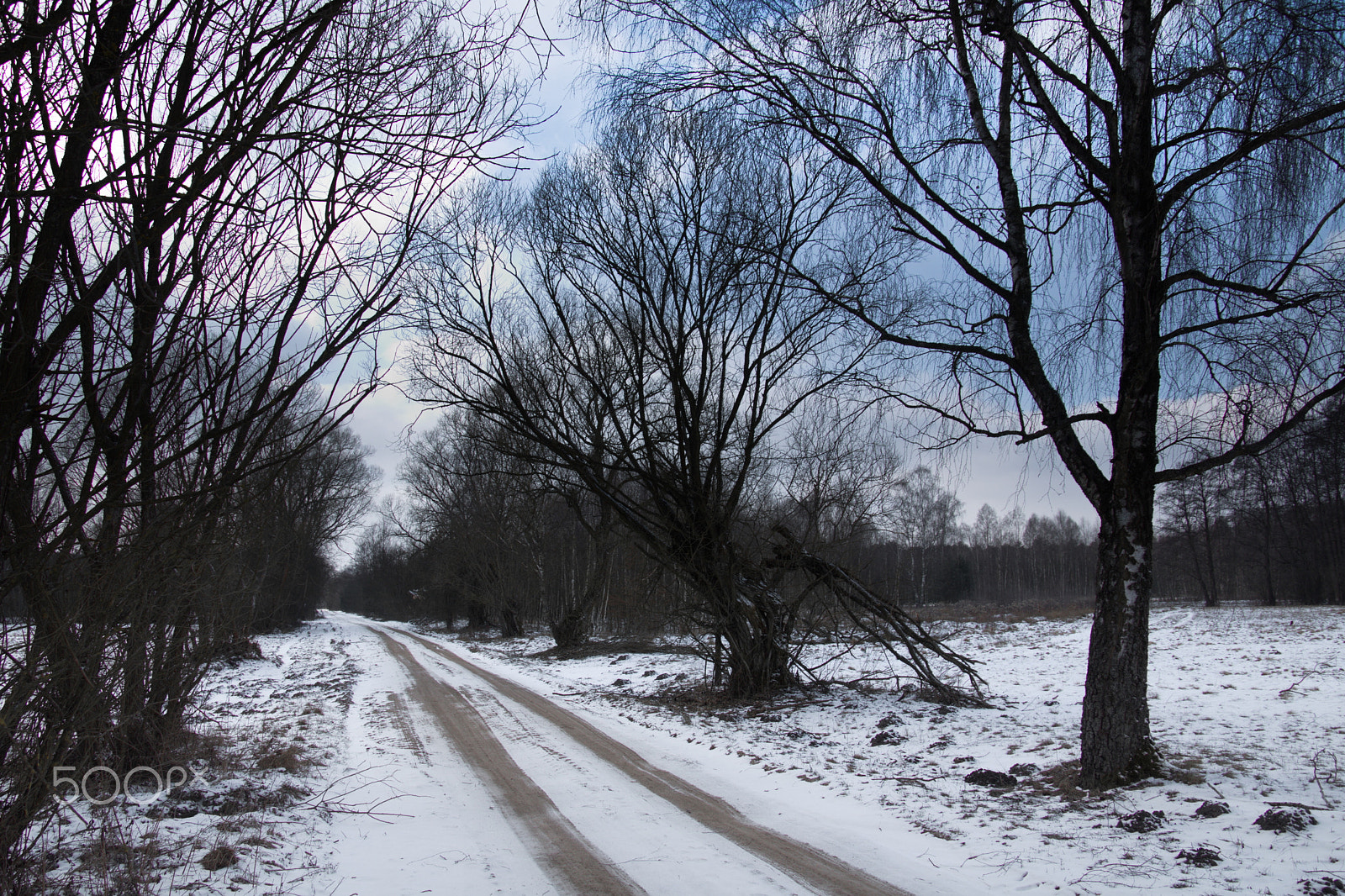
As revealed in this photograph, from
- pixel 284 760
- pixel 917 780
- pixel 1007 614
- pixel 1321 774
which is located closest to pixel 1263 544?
pixel 1007 614

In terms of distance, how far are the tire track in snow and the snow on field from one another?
179 cm

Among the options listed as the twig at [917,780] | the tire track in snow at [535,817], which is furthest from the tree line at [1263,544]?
the tire track in snow at [535,817]

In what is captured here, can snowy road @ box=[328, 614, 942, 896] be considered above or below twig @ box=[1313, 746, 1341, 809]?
below

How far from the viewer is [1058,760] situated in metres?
6.24

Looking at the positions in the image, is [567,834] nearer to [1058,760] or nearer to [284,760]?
[284,760]

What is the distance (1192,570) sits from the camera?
45250 millimetres

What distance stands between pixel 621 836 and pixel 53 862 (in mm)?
3191

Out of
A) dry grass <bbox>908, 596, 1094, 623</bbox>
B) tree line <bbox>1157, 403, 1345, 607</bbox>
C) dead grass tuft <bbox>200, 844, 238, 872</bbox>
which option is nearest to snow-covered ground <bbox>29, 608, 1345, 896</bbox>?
dead grass tuft <bbox>200, 844, 238, 872</bbox>

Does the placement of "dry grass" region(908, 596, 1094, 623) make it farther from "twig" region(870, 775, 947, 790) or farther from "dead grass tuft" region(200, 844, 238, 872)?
"dead grass tuft" region(200, 844, 238, 872)

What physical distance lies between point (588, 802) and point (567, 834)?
0.79 metres

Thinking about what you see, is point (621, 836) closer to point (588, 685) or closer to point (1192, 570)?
point (588, 685)

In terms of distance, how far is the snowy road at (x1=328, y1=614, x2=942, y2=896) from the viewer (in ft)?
13.8

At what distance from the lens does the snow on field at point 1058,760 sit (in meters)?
4.07

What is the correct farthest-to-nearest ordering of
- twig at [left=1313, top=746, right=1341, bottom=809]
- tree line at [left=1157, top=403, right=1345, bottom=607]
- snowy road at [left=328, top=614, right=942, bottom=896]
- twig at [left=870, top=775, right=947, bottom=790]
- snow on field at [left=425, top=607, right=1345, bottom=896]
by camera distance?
1. tree line at [left=1157, top=403, right=1345, bottom=607]
2. twig at [left=870, top=775, right=947, bottom=790]
3. twig at [left=1313, top=746, right=1341, bottom=809]
4. snowy road at [left=328, top=614, right=942, bottom=896]
5. snow on field at [left=425, top=607, right=1345, bottom=896]
